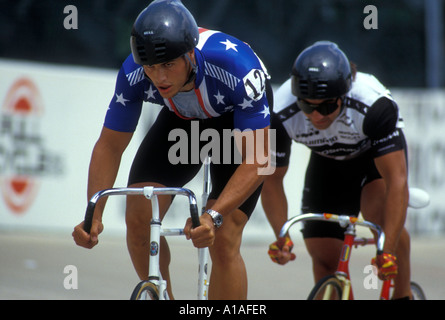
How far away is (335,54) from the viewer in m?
4.30

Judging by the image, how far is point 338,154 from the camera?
15.3ft

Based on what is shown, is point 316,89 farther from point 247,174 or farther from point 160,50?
point 160,50

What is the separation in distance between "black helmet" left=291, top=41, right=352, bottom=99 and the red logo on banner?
188 inches

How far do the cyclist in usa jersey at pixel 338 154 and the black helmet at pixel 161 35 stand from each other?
105cm

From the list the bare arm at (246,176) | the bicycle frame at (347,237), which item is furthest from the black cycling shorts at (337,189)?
the bare arm at (246,176)

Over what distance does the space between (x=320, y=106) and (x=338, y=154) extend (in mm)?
519

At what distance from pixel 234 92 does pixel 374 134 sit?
1162mm

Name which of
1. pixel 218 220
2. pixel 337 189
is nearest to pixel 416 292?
pixel 337 189

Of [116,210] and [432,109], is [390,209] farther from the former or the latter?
[432,109]

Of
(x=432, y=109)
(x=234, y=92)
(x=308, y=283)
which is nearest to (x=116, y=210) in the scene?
(x=308, y=283)

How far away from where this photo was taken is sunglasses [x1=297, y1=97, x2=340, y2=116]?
13.9 feet
